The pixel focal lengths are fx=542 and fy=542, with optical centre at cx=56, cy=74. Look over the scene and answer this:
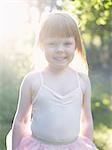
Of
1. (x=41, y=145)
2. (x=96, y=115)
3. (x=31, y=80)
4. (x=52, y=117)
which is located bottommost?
(x=96, y=115)

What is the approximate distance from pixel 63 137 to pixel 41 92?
0.29 m

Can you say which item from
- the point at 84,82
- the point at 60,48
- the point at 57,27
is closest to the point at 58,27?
the point at 57,27

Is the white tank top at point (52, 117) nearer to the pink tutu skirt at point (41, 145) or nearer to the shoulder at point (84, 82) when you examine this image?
the pink tutu skirt at point (41, 145)

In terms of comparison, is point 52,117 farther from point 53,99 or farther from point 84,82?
point 84,82

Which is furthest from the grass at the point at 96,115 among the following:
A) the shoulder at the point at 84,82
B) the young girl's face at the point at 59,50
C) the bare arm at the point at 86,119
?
the young girl's face at the point at 59,50

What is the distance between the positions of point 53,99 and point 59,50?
0.96ft

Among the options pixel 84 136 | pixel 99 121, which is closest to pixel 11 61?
pixel 99 121

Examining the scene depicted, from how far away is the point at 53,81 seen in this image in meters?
3.21

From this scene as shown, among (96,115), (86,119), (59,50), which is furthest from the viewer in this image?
(96,115)

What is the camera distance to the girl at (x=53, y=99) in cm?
313

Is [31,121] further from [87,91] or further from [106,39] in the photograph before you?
[106,39]

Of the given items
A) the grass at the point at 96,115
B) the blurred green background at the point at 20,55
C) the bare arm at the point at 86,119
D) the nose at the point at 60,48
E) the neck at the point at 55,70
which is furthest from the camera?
the blurred green background at the point at 20,55

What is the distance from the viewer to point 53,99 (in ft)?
10.4

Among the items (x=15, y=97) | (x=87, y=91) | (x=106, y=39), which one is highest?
(x=87, y=91)
